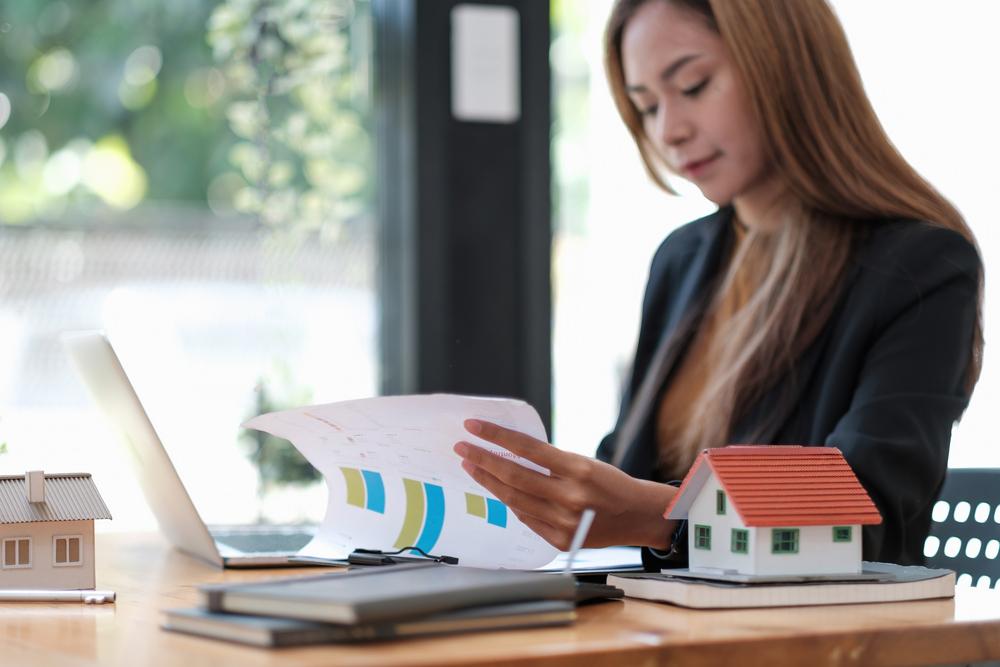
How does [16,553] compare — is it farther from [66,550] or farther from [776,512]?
[776,512]

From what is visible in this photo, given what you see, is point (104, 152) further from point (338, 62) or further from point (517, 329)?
point (517, 329)

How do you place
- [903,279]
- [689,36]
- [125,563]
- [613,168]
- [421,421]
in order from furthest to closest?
[613,168] → [689,36] → [903,279] → [125,563] → [421,421]

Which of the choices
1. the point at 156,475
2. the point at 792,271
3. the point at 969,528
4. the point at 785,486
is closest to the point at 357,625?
the point at 785,486

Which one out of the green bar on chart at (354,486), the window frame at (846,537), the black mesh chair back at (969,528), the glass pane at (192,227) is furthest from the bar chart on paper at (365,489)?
the glass pane at (192,227)

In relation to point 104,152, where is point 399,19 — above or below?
above

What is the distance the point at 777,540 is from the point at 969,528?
0.63m

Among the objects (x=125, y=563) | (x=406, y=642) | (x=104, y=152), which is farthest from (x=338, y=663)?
(x=104, y=152)

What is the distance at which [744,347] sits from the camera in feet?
5.58

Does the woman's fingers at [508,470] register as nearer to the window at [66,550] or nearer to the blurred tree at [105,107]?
the window at [66,550]

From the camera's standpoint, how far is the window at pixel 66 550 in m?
1.09

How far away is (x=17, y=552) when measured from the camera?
1084 millimetres

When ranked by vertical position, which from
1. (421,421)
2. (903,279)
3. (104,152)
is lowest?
(421,421)

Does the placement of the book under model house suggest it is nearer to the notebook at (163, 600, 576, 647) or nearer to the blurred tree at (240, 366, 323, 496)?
the notebook at (163, 600, 576, 647)

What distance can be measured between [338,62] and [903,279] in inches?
61.4
